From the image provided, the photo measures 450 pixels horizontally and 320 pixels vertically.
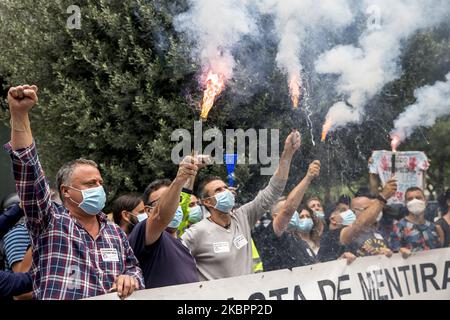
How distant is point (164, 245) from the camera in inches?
132

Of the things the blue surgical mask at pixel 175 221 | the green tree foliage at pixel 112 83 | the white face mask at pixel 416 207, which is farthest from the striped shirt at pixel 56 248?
the green tree foliage at pixel 112 83

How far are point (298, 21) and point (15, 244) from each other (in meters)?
4.50

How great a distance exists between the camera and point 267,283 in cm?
352

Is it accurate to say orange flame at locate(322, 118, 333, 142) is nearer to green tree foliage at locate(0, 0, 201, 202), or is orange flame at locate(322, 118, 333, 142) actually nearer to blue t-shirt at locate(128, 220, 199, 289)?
green tree foliage at locate(0, 0, 201, 202)

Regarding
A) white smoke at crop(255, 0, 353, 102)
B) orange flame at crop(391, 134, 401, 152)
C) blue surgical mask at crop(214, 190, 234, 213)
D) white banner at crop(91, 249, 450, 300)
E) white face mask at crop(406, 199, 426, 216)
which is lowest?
white banner at crop(91, 249, 450, 300)

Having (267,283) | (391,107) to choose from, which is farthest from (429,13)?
(267,283)

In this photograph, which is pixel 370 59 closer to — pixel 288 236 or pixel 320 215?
pixel 320 215

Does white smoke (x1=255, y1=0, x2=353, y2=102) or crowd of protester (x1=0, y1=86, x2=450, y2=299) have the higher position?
white smoke (x1=255, y1=0, x2=353, y2=102)

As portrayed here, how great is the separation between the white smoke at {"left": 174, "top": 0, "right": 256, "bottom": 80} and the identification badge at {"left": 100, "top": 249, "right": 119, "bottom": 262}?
14.9 feet

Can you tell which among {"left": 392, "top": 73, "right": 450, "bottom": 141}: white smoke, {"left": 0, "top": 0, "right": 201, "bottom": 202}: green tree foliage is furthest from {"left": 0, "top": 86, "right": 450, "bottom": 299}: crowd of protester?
{"left": 0, "top": 0, "right": 201, "bottom": 202}: green tree foliage

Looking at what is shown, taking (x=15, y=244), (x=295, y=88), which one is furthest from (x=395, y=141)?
(x=15, y=244)

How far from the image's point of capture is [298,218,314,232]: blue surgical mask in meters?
5.24

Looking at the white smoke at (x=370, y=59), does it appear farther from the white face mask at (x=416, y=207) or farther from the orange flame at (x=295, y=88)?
the white face mask at (x=416, y=207)

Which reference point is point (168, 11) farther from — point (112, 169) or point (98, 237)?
point (98, 237)
